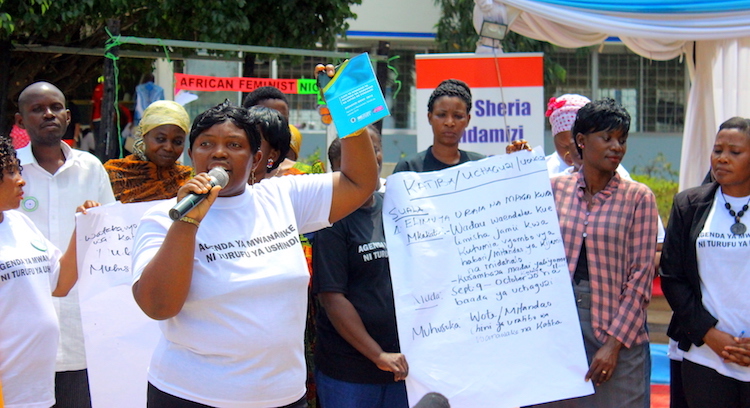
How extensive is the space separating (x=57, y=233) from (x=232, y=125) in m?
1.76

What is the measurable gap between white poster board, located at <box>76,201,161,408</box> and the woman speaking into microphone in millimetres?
1039

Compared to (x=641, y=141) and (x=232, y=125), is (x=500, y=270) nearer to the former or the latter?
(x=232, y=125)

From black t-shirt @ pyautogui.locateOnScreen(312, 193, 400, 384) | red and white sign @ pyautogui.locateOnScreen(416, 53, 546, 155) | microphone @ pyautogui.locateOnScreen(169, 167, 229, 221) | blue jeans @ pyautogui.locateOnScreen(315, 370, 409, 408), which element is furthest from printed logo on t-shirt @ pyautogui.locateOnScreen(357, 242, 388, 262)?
red and white sign @ pyautogui.locateOnScreen(416, 53, 546, 155)

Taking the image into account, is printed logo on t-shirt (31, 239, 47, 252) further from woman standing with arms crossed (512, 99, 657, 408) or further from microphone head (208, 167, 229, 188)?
woman standing with arms crossed (512, 99, 657, 408)

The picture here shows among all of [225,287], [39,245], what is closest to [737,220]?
[225,287]

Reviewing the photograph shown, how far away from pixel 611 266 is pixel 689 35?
2842 mm

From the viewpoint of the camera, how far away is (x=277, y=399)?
8.36ft

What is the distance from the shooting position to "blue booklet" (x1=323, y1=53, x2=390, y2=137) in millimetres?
2682

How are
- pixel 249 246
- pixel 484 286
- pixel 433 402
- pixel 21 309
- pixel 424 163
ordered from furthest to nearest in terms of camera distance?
pixel 424 163 < pixel 484 286 < pixel 21 309 < pixel 249 246 < pixel 433 402

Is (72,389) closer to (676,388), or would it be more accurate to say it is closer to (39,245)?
(39,245)

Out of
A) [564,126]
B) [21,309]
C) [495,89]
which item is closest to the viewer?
[21,309]

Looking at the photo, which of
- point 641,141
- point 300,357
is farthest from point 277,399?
point 641,141

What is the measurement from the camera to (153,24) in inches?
376

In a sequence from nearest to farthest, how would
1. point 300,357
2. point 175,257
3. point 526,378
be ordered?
point 175,257 → point 300,357 → point 526,378
